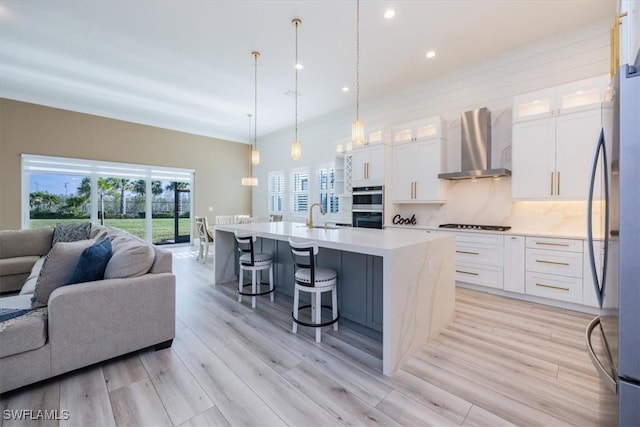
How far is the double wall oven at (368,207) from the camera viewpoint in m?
5.04

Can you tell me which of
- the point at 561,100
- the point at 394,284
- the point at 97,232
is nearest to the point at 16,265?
the point at 97,232

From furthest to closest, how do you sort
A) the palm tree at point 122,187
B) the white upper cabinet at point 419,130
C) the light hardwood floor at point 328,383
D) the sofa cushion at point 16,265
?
the palm tree at point 122,187, the white upper cabinet at point 419,130, the sofa cushion at point 16,265, the light hardwood floor at point 328,383

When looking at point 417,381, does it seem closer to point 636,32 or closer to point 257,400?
point 257,400

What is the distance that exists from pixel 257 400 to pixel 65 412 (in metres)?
1.13

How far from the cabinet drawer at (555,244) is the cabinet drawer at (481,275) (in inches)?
20.7

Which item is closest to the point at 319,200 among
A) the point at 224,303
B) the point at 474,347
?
the point at 224,303

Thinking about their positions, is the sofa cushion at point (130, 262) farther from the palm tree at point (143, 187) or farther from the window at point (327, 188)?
the palm tree at point (143, 187)

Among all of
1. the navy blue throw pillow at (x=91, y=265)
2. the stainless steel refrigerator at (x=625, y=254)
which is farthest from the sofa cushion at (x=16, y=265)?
the stainless steel refrigerator at (x=625, y=254)

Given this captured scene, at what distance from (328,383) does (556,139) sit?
3.93m

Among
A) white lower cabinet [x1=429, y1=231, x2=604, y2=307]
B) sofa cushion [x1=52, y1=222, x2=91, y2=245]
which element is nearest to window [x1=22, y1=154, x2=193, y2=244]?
sofa cushion [x1=52, y1=222, x2=91, y2=245]

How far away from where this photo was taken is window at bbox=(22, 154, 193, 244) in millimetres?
5812

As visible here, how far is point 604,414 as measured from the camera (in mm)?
1218

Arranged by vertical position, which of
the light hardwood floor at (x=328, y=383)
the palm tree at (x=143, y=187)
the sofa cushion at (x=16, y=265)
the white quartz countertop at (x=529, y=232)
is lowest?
the light hardwood floor at (x=328, y=383)

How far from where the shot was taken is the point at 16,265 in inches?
136
